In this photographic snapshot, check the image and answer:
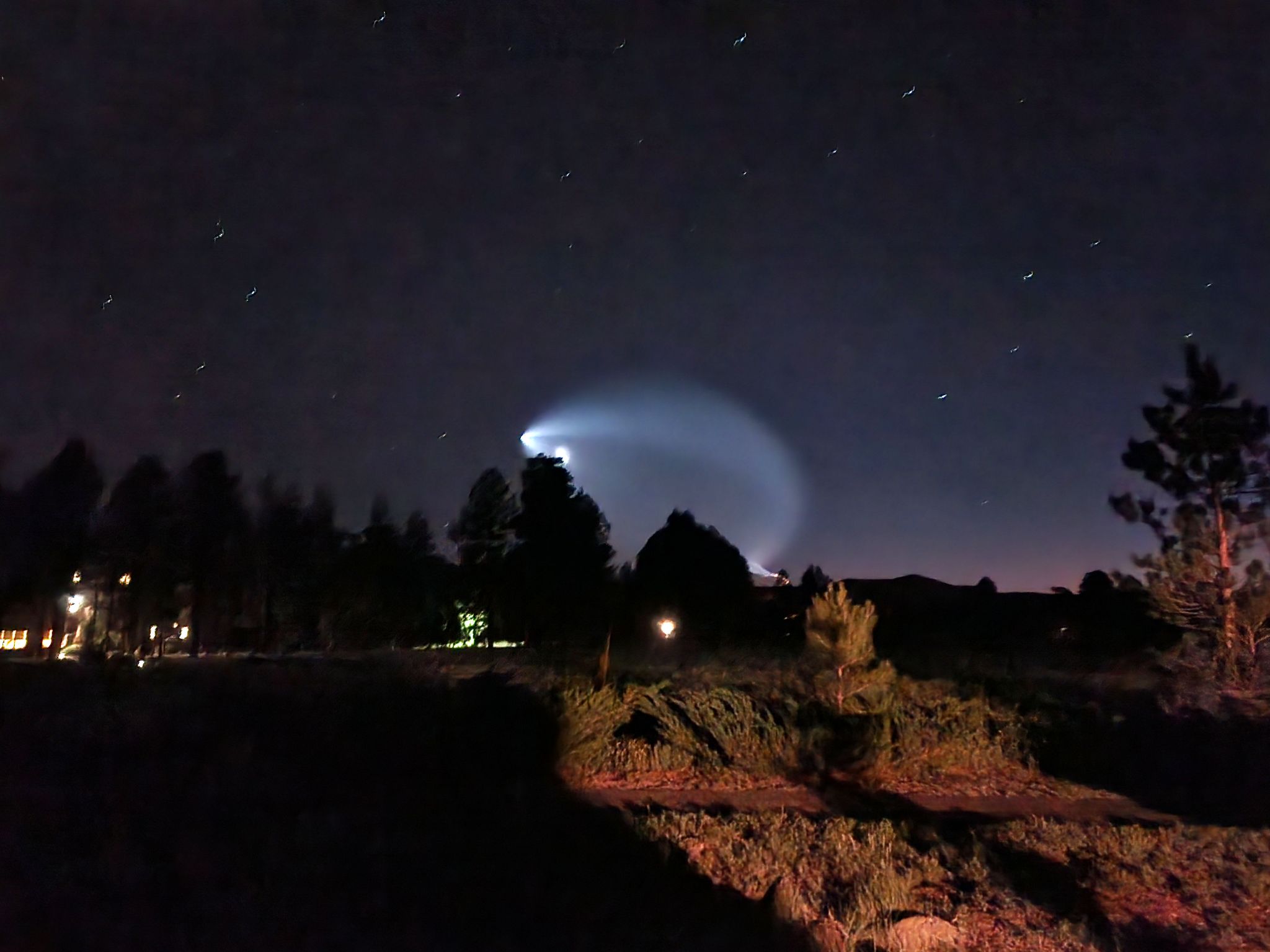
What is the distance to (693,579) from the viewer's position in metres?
50.6

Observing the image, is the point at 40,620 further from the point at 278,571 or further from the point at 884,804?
the point at 884,804

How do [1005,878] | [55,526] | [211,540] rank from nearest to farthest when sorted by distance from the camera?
[1005,878] < [55,526] < [211,540]

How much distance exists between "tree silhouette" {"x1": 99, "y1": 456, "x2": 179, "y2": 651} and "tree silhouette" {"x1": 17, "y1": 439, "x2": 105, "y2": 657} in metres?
1.30

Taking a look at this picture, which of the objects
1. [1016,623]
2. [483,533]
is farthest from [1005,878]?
[483,533]

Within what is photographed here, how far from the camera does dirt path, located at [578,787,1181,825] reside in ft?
40.4

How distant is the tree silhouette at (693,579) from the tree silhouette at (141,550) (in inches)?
760

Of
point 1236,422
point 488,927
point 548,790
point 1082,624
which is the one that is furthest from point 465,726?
point 1082,624

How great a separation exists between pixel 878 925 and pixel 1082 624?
4041 cm

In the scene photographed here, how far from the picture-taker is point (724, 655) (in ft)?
112

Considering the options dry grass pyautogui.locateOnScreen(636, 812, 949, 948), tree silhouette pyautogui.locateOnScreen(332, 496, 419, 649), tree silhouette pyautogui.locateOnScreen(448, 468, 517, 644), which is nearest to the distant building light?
tree silhouette pyautogui.locateOnScreen(332, 496, 419, 649)

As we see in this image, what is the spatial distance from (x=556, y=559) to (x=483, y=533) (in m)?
7.44

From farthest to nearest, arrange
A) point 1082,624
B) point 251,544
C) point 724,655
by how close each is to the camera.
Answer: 1. point 251,544
2. point 1082,624
3. point 724,655

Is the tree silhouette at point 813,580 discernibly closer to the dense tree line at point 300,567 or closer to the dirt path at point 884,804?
the dense tree line at point 300,567

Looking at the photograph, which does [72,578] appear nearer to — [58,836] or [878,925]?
[58,836]
